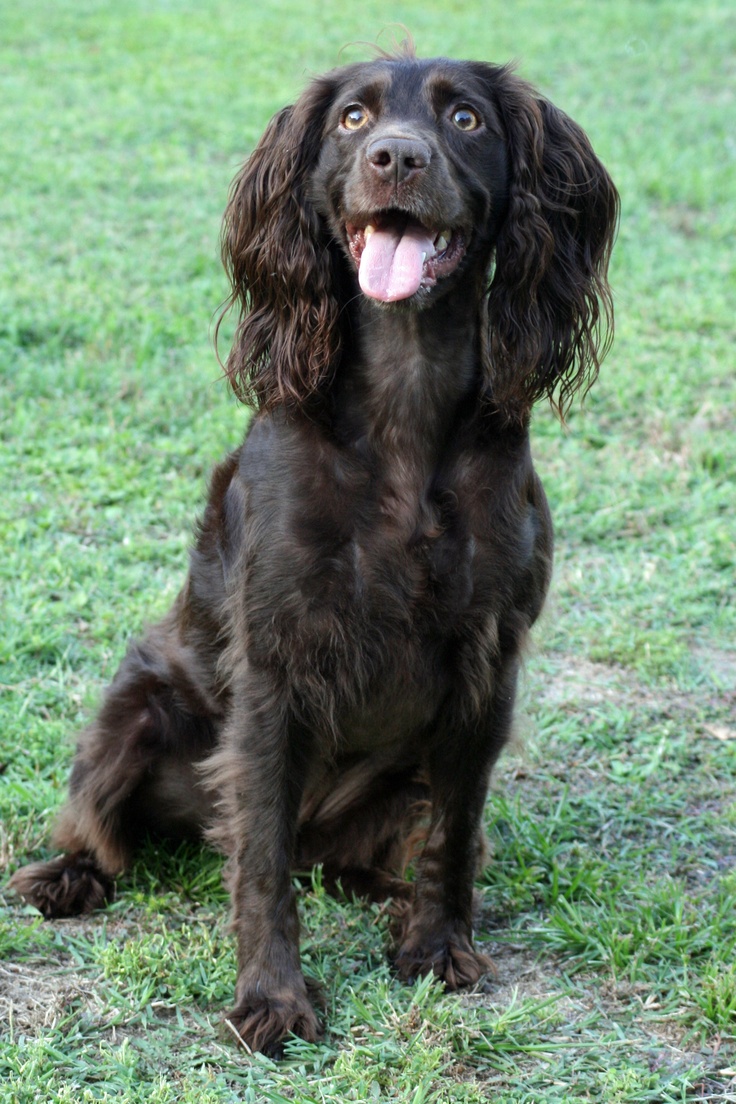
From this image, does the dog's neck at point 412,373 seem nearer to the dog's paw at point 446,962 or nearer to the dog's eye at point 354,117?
the dog's eye at point 354,117

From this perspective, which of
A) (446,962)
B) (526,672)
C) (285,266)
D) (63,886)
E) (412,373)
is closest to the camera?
(412,373)

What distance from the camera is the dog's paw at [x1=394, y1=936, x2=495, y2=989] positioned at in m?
3.07

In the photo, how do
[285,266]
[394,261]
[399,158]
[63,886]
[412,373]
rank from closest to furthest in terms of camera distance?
[399,158]
[394,261]
[412,373]
[285,266]
[63,886]

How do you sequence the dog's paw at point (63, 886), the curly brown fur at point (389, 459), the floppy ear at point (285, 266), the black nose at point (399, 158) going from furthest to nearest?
the dog's paw at point (63, 886), the floppy ear at point (285, 266), the curly brown fur at point (389, 459), the black nose at point (399, 158)

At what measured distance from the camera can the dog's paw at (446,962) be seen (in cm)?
307

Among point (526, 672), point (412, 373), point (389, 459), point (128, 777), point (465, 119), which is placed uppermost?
point (465, 119)

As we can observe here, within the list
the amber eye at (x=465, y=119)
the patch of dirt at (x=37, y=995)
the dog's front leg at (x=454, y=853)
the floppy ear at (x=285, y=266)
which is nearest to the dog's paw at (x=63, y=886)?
the patch of dirt at (x=37, y=995)

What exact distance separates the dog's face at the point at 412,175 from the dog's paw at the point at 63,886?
1.65m

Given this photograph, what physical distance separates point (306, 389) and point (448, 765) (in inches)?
38.0

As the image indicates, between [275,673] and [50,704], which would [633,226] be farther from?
[275,673]

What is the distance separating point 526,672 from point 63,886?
4.48 ft

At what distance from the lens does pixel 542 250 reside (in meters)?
2.91

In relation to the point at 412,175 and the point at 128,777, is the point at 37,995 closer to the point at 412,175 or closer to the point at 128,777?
the point at 128,777

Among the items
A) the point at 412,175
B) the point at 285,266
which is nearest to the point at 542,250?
the point at 412,175
